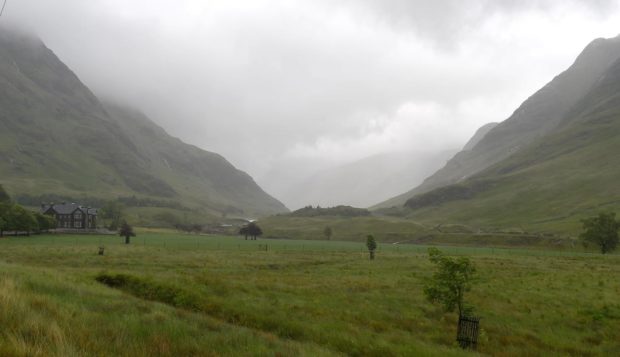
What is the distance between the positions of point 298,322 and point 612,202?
22005cm

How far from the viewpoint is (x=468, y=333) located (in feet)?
72.3

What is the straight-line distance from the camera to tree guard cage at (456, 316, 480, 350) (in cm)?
2152

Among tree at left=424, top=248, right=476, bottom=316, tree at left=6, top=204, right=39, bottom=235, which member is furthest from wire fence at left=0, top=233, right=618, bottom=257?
tree at left=424, top=248, right=476, bottom=316

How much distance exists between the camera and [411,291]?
3662 cm

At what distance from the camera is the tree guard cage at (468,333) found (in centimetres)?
2152

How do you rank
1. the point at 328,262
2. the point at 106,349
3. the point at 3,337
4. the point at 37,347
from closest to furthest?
the point at 37,347, the point at 3,337, the point at 106,349, the point at 328,262

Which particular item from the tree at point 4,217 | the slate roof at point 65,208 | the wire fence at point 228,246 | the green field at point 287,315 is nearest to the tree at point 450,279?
the green field at point 287,315

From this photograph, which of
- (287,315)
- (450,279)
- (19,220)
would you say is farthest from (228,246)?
(450,279)

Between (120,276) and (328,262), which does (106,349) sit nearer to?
(120,276)

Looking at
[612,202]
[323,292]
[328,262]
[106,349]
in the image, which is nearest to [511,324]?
[323,292]

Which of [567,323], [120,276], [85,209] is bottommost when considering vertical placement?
[567,323]

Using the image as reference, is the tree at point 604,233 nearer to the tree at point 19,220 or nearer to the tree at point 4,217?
the tree at point 4,217

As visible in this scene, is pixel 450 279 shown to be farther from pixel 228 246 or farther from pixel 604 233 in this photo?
pixel 604 233

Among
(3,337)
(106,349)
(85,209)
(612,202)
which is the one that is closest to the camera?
(3,337)
